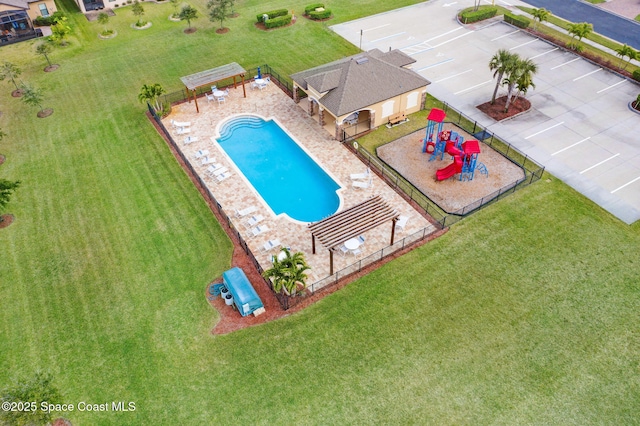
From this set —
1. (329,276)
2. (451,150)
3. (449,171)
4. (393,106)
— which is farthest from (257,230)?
(393,106)

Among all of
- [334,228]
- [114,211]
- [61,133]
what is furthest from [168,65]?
[334,228]

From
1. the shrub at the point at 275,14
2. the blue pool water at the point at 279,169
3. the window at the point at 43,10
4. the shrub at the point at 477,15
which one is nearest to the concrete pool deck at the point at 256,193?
the blue pool water at the point at 279,169

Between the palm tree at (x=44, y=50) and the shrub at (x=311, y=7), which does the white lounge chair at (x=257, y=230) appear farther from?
the shrub at (x=311, y=7)

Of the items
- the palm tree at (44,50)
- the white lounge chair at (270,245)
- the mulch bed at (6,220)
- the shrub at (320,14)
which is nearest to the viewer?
the white lounge chair at (270,245)

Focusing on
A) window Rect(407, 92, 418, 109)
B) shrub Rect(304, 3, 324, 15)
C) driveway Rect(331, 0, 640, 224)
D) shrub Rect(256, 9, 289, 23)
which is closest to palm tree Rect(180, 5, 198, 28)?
shrub Rect(256, 9, 289, 23)

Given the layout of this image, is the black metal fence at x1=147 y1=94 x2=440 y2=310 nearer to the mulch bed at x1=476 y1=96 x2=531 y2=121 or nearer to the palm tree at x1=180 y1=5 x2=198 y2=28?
the mulch bed at x1=476 y1=96 x2=531 y2=121

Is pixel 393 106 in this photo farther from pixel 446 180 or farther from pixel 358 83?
pixel 446 180
